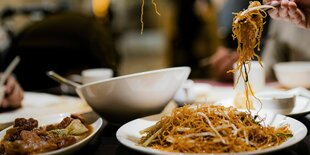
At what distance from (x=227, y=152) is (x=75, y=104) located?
3.76 feet

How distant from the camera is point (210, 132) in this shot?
1.29 m

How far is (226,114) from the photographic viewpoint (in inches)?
55.6

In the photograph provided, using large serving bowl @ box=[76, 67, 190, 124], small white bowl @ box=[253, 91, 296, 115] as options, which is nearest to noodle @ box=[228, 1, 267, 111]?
small white bowl @ box=[253, 91, 296, 115]

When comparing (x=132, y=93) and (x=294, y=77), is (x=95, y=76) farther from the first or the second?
(x=294, y=77)

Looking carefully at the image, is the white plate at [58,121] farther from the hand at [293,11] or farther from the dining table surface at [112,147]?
the hand at [293,11]

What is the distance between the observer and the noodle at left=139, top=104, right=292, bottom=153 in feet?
4.00

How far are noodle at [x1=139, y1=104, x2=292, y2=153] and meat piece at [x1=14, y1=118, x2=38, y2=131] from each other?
1.31ft

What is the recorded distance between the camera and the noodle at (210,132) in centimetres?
122

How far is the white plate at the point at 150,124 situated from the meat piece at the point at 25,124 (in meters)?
0.33

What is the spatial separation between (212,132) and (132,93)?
0.41 metres

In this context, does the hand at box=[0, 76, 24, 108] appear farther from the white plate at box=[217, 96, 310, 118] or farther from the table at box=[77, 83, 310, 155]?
the white plate at box=[217, 96, 310, 118]

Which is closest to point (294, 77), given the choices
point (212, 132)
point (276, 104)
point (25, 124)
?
point (276, 104)

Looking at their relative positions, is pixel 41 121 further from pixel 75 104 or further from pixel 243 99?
pixel 243 99

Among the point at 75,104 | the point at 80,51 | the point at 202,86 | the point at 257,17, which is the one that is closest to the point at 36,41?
the point at 80,51
